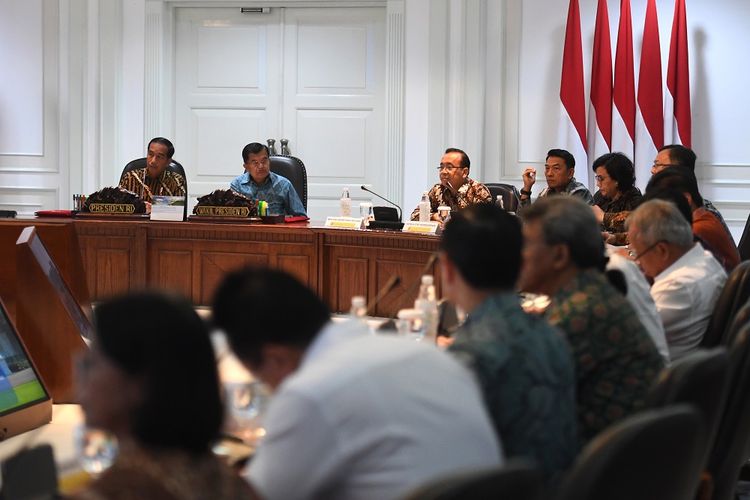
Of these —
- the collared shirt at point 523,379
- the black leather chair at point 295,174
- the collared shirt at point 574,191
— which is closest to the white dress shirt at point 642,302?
the collared shirt at point 523,379

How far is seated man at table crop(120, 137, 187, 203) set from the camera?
7008 millimetres

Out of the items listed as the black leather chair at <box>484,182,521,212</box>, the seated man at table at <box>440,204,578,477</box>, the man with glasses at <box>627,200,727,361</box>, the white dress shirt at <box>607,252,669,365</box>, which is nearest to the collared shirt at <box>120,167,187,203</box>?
the black leather chair at <box>484,182,521,212</box>

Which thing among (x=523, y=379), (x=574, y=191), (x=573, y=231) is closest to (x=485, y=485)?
(x=523, y=379)

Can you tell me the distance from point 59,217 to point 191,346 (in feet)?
17.9

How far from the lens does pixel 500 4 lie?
821 cm

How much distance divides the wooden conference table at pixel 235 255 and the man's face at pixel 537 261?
11.7 feet

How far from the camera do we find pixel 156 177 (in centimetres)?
715

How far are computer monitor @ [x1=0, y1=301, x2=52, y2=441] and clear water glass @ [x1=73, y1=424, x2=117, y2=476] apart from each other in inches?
37.6

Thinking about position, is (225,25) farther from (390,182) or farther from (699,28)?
(699,28)

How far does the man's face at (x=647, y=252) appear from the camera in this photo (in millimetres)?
3611

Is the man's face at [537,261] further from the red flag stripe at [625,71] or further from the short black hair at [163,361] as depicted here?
the red flag stripe at [625,71]

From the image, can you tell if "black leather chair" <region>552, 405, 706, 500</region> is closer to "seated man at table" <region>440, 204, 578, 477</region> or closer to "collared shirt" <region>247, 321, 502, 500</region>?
"collared shirt" <region>247, 321, 502, 500</region>

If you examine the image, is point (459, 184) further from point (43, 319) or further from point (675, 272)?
point (43, 319)

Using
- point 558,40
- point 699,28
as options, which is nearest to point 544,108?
point 558,40
